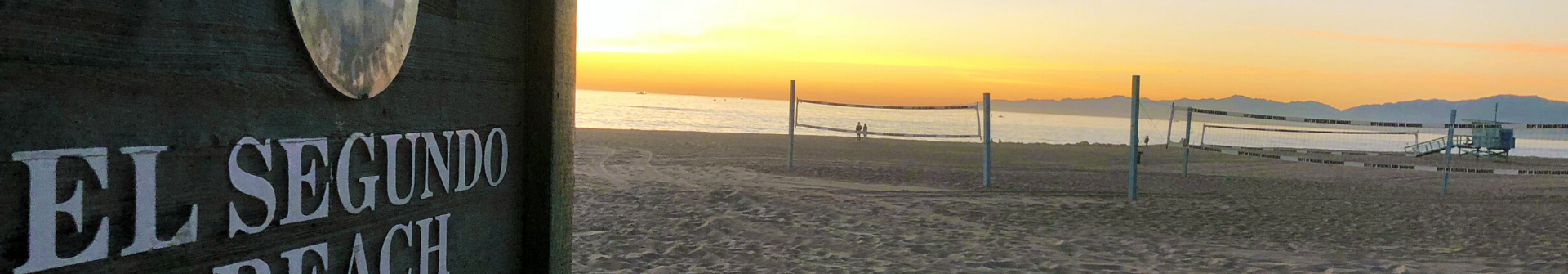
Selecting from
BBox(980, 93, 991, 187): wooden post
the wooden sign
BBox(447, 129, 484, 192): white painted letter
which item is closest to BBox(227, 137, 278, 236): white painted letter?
the wooden sign

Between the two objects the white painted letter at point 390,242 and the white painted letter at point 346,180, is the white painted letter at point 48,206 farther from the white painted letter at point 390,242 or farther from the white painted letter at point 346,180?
the white painted letter at point 390,242

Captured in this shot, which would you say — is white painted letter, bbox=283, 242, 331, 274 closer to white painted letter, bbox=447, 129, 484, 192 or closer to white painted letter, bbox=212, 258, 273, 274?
white painted letter, bbox=212, 258, 273, 274

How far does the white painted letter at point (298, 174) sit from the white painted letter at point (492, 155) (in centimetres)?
33

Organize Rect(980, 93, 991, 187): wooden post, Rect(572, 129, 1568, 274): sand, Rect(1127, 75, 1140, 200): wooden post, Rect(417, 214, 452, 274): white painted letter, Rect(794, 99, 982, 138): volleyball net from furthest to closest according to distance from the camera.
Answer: Rect(794, 99, 982, 138): volleyball net
Rect(980, 93, 991, 187): wooden post
Rect(1127, 75, 1140, 200): wooden post
Rect(572, 129, 1568, 274): sand
Rect(417, 214, 452, 274): white painted letter

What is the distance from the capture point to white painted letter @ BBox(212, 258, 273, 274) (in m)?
1.06

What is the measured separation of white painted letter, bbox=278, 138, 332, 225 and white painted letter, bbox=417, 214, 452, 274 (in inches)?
8.7

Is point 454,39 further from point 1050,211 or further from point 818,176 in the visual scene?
point 818,176

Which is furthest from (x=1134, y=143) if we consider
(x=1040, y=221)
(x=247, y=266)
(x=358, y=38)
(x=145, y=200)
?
(x=145, y=200)

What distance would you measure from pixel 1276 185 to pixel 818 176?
211 inches

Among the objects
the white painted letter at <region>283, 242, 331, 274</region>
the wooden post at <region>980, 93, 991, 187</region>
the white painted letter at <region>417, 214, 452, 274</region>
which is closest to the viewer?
the white painted letter at <region>283, 242, 331, 274</region>

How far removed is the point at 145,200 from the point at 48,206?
0.09 m

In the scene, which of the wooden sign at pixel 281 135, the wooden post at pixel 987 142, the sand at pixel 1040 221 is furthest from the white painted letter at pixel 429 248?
the wooden post at pixel 987 142

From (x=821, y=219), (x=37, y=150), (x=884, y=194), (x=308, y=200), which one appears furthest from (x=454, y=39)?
(x=884, y=194)

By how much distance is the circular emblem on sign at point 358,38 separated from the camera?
111cm
